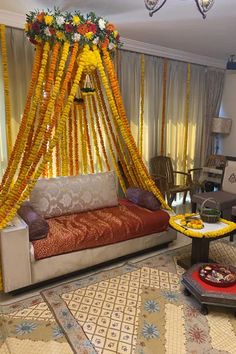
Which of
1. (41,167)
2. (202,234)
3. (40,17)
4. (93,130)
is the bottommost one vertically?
(202,234)

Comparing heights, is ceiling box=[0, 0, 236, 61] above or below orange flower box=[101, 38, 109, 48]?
above

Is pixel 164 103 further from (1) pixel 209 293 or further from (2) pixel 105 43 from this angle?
(1) pixel 209 293

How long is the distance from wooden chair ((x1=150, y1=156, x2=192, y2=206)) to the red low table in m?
2.43

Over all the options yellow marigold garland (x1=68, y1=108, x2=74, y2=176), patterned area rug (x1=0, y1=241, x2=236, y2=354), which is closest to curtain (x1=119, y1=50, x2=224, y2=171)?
yellow marigold garland (x1=68, y1=108, x2=74, y2=176)

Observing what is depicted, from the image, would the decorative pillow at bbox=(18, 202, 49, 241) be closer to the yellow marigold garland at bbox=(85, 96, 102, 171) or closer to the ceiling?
the yellow marigold garland at bbox=(85, 96, 102, 171)

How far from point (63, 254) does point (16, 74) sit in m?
2.32

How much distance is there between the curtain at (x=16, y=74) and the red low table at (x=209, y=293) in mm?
2680

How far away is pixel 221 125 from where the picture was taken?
5.84 metres

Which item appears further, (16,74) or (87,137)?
(87,137)

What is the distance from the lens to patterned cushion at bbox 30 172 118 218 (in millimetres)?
3373

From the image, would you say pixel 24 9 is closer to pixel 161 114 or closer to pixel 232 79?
pixel 161 114

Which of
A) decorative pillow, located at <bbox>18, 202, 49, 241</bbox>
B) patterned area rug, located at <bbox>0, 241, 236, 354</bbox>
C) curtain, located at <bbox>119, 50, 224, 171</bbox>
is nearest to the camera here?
patterned area rug, located at <bbox>0, 241, 236, 354</bbox>

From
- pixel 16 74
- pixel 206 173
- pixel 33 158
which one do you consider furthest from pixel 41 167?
pixel 206 173

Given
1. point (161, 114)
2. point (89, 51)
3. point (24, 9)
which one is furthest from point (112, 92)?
point (161, 114)
